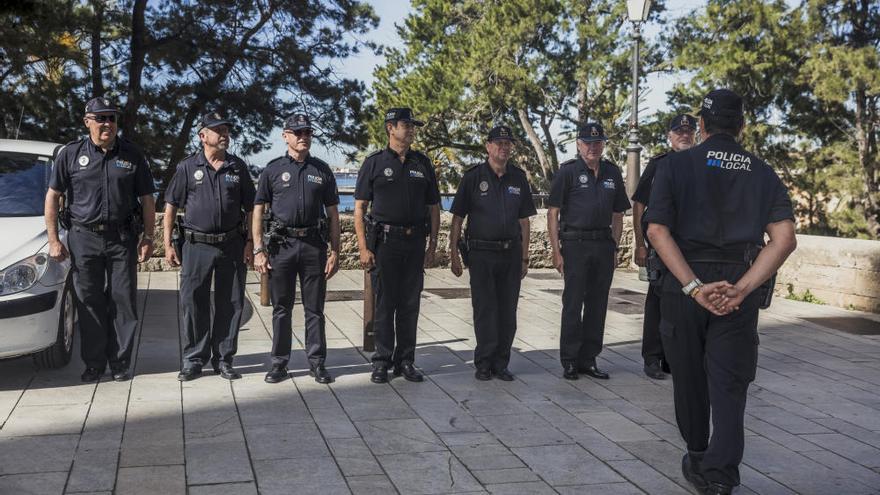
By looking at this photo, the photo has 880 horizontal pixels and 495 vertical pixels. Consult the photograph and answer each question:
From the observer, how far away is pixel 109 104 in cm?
622

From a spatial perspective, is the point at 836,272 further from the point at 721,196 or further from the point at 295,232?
the point at 721,196

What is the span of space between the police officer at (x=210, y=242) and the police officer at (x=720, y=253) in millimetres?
3327

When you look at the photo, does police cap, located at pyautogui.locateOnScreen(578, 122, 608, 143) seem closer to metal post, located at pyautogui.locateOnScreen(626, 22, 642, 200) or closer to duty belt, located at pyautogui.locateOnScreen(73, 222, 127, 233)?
duty belt, located at pyautogui.locateOnScreen(73, 222, 127, 233)

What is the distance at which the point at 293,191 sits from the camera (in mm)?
6246

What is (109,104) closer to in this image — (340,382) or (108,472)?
(340,382)

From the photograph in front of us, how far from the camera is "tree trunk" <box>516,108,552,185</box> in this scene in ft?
127

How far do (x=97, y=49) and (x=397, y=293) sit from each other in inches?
414

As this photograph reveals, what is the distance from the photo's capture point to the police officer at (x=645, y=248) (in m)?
6.67

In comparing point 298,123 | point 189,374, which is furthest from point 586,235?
point 189,374

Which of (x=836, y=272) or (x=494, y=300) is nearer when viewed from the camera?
(x=494, y=300)

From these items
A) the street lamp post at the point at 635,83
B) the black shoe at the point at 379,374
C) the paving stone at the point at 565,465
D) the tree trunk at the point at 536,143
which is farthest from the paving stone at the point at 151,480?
the tree trunk at the point at 536,143

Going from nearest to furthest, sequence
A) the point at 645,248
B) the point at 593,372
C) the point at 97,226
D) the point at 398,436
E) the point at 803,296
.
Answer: the point at 398,436 → the point at 97,226 → the point at 593,372 → the point at 645,248 → the point at 803,296

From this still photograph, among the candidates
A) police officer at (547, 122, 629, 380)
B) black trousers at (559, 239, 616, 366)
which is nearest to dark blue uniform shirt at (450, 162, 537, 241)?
police officer at (547, 122, 629, 380)

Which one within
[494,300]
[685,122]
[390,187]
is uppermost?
[685,122]
